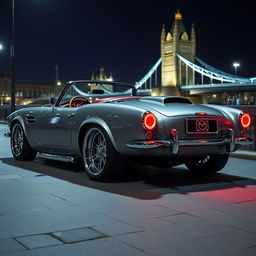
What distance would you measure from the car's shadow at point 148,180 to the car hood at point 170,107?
0.80 m

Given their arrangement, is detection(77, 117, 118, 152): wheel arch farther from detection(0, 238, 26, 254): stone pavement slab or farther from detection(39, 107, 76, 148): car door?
detection(0, 238, 26, 254): stone pavement slab

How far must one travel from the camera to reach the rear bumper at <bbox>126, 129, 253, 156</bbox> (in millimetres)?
5298

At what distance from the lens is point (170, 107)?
5660 mm

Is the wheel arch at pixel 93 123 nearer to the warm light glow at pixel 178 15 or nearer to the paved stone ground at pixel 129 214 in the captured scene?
the paved stone ground at pixel 129 214

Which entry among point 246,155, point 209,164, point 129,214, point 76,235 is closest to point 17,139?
point 209,164

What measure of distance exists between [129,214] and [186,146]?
4.79 feet

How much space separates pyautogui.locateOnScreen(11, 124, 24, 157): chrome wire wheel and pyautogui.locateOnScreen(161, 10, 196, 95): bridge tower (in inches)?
2976

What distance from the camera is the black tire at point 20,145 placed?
767 cm

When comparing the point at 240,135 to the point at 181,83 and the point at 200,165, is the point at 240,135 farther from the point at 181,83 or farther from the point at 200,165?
the point at 181,83

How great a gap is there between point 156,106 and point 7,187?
183cm

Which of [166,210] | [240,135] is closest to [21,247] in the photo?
[166,210]

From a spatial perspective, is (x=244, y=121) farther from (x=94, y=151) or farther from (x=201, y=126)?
(x=94, y=151)

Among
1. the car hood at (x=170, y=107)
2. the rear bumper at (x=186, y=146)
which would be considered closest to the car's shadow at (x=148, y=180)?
the rear bumper at (x=186, y=146)

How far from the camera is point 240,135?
20.0ft
